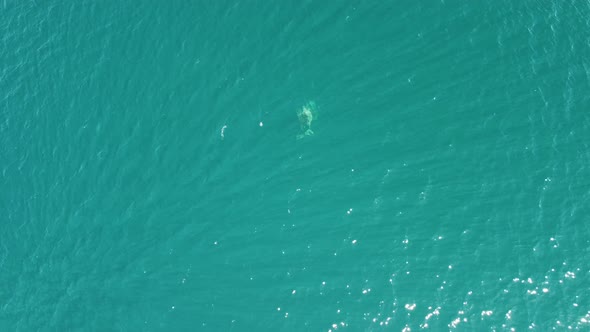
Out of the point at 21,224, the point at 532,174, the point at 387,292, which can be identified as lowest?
the point at 387,292

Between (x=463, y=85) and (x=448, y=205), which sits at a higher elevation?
(x=463, y=85)

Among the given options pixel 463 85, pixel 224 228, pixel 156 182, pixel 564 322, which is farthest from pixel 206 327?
pixel 463 85

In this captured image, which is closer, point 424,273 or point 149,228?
point 424,273

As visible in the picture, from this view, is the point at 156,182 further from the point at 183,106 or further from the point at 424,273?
the point at 424,273

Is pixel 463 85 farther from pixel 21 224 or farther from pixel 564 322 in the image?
pixel 21 224

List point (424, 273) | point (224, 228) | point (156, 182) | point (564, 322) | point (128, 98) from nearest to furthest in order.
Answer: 1. point (564, 322)
2. point (424, 273)
3. point (224, 228)
4. point (156, 182)
5. point (128, 98)

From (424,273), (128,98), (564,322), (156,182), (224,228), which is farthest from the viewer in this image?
(128,98)
